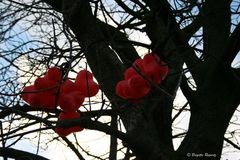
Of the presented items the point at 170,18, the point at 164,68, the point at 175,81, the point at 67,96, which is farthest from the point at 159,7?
the point at 67,96

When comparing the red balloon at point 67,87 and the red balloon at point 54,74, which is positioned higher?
the red balloon at point 54,74

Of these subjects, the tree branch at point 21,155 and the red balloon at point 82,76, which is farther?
the tree branch at point 21,155

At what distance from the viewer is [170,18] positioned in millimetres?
3539

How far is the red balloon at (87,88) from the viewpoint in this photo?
8.02ft

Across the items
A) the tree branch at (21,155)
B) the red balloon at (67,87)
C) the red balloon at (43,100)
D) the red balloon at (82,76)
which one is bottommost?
the red balloon at (43,100)

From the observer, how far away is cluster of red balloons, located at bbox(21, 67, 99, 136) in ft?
7.75

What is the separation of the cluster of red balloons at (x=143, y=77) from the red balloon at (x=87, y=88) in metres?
0.15

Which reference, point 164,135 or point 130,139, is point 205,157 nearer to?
point 164,135

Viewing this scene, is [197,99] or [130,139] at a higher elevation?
[197,99]

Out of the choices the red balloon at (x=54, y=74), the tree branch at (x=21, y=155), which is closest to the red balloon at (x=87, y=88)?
the red balloon at (x=54, y=74)

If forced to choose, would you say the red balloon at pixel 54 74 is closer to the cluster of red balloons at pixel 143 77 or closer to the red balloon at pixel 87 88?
the red balloon at pixel 87 88

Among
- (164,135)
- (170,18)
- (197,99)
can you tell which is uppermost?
(170,18)

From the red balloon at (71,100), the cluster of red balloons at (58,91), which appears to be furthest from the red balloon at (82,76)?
the red balloon at (71,100)

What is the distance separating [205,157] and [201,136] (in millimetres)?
173
